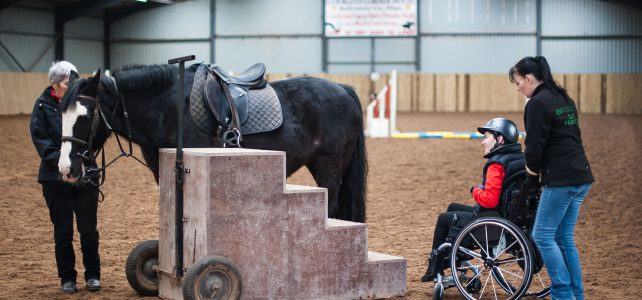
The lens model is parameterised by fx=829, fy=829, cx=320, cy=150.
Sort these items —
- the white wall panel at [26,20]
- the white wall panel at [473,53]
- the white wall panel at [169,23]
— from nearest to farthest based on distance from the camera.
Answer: the white wall panel at [26,20]
the white wall panel at [473,53]
the white wall panel at [169,23]

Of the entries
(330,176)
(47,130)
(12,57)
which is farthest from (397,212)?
(12,57)

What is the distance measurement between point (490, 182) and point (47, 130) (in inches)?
116

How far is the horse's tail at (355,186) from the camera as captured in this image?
6.56m

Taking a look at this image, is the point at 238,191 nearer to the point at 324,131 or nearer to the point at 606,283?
the point at 324,131

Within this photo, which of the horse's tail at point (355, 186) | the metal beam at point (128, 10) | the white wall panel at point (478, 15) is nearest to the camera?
the horse's tail at point (355, 186)

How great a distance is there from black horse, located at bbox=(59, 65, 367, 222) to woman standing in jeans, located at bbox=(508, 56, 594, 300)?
6.48 feet

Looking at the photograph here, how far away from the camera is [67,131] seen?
5.25 m

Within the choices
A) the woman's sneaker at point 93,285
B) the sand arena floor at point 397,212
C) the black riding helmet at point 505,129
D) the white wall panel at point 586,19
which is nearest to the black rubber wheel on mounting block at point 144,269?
the sand arena floor at point 397,212

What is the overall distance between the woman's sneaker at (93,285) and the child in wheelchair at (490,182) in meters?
2.23

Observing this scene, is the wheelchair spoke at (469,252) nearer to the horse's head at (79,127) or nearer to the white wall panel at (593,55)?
the horse's head at (79,127)

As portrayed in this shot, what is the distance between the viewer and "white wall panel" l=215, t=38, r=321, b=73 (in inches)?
1253

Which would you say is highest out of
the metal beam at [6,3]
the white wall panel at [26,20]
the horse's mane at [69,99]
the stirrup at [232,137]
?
the metal beam at [6,3]

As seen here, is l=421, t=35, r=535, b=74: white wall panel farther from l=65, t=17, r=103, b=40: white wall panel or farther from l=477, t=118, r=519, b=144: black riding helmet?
l=477, t=118, r=519, b=144: black riding helmet

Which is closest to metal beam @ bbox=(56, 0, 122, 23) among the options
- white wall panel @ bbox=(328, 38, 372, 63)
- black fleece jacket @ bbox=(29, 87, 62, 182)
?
white wall panel @ bbox=(328, 38, 372, 63)
